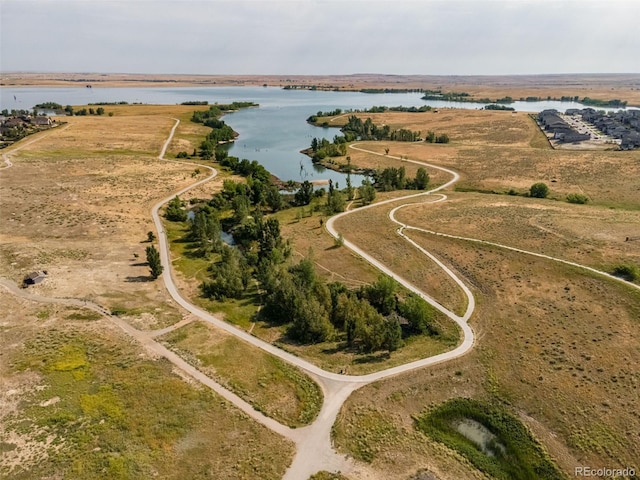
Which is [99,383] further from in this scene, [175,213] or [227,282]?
[175,213]

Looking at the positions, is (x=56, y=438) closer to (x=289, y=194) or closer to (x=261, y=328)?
(x=261, y=328)

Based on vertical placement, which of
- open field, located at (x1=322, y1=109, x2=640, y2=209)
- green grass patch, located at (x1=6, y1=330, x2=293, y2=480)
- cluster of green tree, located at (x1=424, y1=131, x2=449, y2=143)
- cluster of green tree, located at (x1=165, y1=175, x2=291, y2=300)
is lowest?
green grass patch, located at (x1=6, y1=330, x2=293, y2=480)

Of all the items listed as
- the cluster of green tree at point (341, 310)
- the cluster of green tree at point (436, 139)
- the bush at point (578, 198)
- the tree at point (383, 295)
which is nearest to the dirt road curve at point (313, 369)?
the cluster of green tree at point (341, 310)

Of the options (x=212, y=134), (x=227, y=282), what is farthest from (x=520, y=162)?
(x=212, y=134)

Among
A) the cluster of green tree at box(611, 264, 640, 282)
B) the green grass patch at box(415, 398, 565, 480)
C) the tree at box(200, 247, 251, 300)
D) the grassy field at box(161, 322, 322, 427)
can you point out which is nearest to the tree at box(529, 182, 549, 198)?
the cluster of green tree at box(611, 264, 640, 282)

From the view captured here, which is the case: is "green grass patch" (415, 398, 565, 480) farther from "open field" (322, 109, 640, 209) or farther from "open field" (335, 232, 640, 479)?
"open field" (322, 109, 640, 209)

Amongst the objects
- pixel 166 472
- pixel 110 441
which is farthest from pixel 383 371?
pixel 110 441
